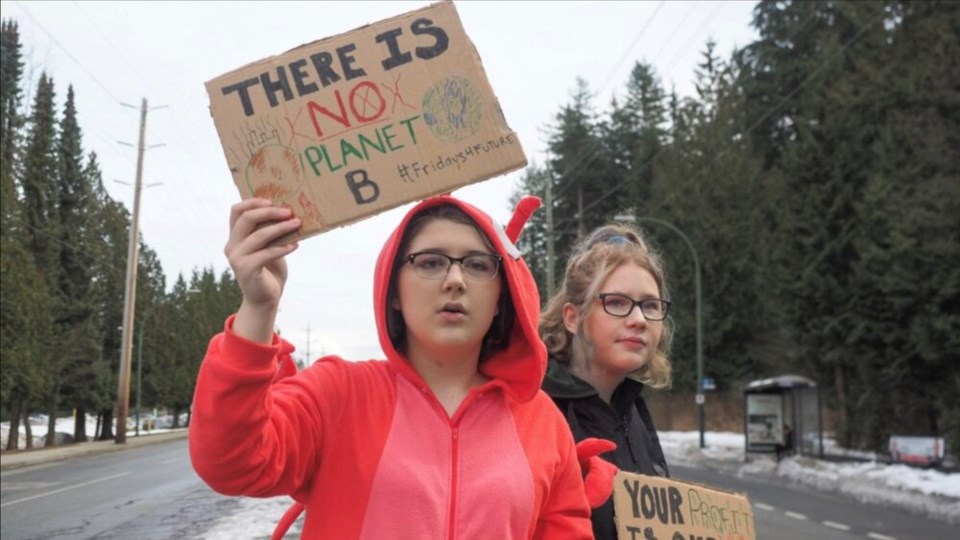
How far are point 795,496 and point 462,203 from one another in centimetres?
1660

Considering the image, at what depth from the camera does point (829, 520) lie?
13.4m

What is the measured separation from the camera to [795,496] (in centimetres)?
1736

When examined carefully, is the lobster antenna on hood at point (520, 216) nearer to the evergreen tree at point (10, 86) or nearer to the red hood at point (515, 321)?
the red hood at point (515, 321)

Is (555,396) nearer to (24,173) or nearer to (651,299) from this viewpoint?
(651,299)

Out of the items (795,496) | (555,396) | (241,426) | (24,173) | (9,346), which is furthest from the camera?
(24,173)

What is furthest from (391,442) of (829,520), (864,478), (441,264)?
(864,478)

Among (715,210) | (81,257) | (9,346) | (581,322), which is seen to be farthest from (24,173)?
(581,322)

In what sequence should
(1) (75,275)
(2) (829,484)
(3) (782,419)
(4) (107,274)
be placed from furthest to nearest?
1. (4) (107,274)
2. (1) (75,275)
3. (3) (782,419)
4. (2) (829,484)

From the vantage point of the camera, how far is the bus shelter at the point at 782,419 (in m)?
27.2

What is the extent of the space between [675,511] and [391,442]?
→ 1305mm

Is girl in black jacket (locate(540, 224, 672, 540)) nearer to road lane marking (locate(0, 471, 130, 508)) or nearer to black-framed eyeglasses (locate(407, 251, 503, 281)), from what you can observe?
black-framed eyeglasses (locate(407, 251, 503, 281))

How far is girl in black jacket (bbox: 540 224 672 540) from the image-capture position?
10.5 feet

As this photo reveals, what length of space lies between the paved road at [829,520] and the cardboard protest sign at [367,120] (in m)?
10.1

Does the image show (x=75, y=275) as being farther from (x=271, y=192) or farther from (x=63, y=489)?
(x=271, y=192)
